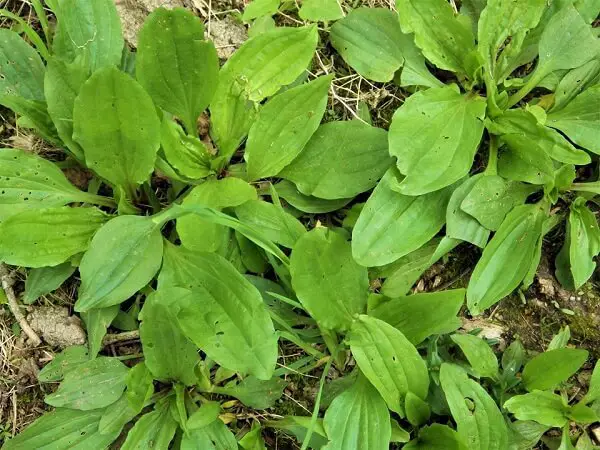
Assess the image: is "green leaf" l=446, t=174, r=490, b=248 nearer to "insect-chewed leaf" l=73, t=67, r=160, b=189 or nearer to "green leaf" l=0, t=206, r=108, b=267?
"insect-chewed leaf" l=73, t=67, r=160, b=189

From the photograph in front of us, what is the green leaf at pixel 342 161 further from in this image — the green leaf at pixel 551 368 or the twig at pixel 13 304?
the twig at pixel 13 304

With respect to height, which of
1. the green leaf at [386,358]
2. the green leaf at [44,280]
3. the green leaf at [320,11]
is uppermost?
the green leaf at [320,11]

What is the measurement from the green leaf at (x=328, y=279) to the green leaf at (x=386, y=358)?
8 centimetres

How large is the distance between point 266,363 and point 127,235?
577 millimetres

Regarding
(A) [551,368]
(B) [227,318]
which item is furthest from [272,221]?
(A) [551,368]

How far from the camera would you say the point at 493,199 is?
2.11 m

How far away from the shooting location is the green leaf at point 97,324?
1.92 metres

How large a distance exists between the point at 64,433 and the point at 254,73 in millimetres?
1308

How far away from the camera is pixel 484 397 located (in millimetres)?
1979

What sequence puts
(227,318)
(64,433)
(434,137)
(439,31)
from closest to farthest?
(227,318) → (64,433) → (434,137) → (439,31)

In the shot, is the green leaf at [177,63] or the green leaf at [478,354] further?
the green leaf at [478,354]

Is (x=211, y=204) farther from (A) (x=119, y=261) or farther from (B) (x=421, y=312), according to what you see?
(B) (x=421, y=312)

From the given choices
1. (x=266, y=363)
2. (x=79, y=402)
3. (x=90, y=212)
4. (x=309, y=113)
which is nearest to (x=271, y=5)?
(x=309, y=113)

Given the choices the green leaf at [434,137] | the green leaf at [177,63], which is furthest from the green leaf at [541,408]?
the green leaf at [177,63]
